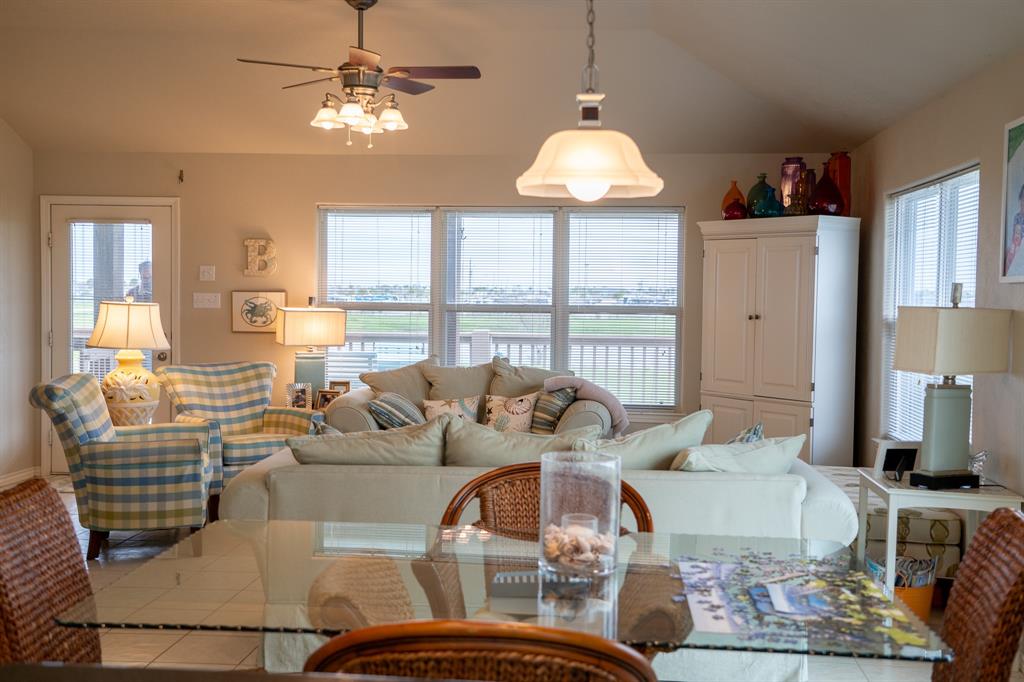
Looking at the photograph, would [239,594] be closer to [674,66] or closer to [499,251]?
[674,66]

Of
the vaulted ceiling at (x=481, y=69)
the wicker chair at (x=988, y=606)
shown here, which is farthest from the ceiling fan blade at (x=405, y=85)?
the wicker chair at (x=988, y=606)

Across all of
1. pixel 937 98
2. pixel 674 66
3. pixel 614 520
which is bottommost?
pixel 614 520

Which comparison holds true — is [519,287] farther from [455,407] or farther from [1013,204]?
[1013,204]

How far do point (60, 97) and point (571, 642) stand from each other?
6505 mm

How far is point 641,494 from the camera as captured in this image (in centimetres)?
324

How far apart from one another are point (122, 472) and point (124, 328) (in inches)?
53.9

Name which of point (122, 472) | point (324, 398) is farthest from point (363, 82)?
point (324, 398)

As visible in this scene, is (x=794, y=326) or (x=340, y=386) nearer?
(x=794, y=326)

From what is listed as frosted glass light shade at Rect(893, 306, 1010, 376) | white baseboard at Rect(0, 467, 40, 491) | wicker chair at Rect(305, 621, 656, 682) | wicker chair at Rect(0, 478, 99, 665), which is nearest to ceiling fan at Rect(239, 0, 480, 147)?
frosted glass light shade at Rect(893, 306, 1010, 376)

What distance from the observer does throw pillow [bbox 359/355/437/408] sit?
21.0ft

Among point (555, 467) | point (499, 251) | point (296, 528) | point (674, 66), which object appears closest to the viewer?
point (555, 467)

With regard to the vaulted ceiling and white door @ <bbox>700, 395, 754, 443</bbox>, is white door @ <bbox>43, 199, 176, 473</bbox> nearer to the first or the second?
the vaulted ceiling

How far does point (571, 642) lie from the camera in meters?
1.14

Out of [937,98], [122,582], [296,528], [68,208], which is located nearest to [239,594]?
[122,582]
